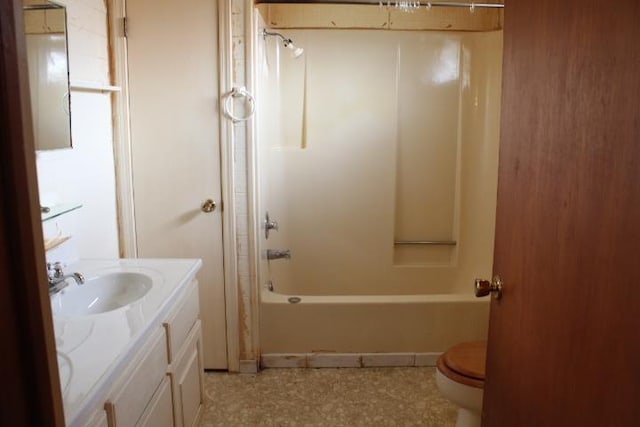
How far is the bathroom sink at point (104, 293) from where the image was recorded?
174 cm

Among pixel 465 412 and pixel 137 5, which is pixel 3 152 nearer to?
pixel 465 412

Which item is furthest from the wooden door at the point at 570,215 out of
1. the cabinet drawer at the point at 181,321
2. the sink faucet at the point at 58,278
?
the sink faucet at the point at 58,278

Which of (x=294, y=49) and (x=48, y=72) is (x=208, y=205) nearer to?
(x=48, y=72)

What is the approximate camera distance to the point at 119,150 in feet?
8.29

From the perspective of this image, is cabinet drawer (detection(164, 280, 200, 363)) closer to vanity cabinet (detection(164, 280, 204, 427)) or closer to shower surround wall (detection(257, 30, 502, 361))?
vanity cabinet (detection(164, 280, 204, 427))

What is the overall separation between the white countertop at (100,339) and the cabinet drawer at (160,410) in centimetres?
22

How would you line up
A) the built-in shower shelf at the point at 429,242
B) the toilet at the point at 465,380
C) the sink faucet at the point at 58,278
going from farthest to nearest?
the built-in shower shelf at the point at 429,242 → the toilet at the point at 465,380 → the sink faucet at the point at 58,278

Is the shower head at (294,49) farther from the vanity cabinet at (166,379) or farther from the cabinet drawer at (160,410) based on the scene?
the cabinet drawer at (160,410)

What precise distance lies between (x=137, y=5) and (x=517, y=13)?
1.88 metres

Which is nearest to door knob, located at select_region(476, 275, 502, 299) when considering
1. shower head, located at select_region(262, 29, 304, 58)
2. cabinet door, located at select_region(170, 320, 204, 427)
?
cabinet door, located at select_region(170, 320, 204, 427)

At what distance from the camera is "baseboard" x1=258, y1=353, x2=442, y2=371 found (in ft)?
9.32

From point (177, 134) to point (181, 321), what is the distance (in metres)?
1.07

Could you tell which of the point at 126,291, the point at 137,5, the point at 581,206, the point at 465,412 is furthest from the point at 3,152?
the point at 137,5

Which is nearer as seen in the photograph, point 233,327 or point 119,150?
point 119,150
